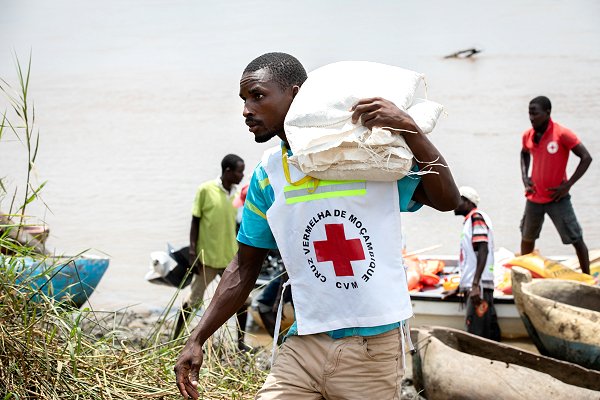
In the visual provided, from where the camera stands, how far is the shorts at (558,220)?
7.68 meters

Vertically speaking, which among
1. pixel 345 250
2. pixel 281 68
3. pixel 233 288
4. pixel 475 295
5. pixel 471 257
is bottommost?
pixel 475 295

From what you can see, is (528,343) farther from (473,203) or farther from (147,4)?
(147,4)

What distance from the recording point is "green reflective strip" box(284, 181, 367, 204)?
98.2 inches

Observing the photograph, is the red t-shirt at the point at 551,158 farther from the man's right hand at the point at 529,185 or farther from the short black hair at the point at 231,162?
the short black hair at the point at 231,162

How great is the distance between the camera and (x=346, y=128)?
2.41 meters

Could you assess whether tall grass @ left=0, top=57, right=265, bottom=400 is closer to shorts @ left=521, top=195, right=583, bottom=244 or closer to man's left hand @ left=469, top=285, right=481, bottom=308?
man's left hand @ left=469, top=285, right=481, bottom=308

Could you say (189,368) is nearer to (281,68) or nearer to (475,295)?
(281,68)

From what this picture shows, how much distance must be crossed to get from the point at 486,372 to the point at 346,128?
2883 mm

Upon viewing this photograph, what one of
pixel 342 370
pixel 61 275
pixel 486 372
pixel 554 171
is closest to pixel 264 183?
pixel 342 370

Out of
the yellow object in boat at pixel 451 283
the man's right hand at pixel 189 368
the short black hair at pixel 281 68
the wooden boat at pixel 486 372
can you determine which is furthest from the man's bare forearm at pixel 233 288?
the yellow object in boat at pixel 451 283

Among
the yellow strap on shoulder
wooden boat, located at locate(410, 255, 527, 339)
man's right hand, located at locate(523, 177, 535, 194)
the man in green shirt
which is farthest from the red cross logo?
man's right hand, located at locate(523, 177, 535, 194)

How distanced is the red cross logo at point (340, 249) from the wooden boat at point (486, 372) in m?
2.53

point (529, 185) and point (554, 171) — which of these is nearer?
point (554, 171)

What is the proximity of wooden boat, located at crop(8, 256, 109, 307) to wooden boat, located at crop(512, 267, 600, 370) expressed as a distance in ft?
9.47
